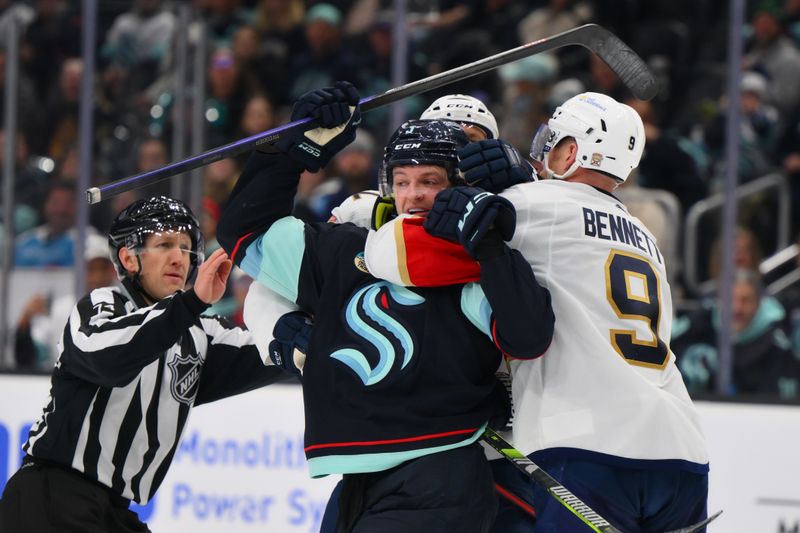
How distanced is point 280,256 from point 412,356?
385mm

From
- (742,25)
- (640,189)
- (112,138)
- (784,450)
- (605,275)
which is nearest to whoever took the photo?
(605,275)

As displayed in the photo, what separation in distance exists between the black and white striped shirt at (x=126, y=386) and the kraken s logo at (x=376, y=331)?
16.7 inches

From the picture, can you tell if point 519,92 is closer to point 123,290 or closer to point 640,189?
point 640,189

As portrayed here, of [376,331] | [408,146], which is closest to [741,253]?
[408,146]

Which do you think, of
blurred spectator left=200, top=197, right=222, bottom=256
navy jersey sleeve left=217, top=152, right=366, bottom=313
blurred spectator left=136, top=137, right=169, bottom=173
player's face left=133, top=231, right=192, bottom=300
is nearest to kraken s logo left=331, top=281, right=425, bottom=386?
navy jersey sleeve left=217, top=152, right=366, bottom=313

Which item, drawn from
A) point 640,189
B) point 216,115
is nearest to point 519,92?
point 640,189

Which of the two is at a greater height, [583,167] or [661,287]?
[583,167]

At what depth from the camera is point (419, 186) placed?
2564 mm

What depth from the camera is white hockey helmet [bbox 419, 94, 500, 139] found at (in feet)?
10.6

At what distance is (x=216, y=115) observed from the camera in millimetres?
5480

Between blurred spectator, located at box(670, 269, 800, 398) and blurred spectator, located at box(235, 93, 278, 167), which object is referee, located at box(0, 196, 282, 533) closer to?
blurred spectator, located at box(670, 269, 800, 398)

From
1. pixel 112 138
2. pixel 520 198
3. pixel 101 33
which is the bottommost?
pixel 520 198

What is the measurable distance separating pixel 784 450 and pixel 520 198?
2.28 m

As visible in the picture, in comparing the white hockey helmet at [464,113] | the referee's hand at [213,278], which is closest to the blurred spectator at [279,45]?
the white hockey helmet at [464,113]
